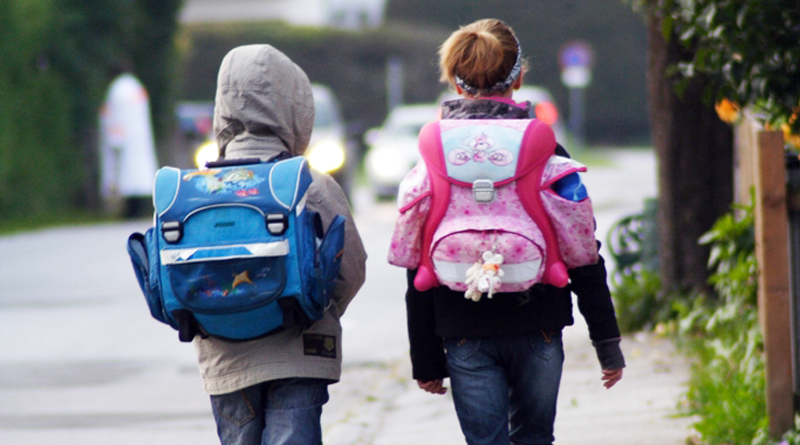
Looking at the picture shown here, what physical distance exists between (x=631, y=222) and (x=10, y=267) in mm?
7029

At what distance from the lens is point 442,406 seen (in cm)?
596

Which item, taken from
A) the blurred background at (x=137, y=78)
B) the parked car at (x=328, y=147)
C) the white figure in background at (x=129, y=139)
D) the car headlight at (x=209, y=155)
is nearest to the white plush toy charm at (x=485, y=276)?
the car headlight at (x=209, y=155)

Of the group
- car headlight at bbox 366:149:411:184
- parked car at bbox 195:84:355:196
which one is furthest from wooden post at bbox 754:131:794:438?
car headlight at bbox 366:149:411:184

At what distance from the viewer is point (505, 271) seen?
295 cm

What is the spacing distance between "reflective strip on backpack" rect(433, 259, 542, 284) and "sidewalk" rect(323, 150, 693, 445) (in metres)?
2.15

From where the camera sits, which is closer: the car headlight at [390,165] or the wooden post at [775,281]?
the wooden post at [775,281]

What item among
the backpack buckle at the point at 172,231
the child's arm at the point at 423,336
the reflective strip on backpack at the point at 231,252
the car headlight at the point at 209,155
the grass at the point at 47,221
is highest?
the car headlight at the point at 209,155

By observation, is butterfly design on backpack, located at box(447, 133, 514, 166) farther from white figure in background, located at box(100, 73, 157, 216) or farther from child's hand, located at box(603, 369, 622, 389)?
white figure in background, located at box(100, 73, 157, 216)

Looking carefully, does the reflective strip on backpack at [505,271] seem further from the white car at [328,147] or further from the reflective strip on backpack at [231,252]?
the white car at [328,147]

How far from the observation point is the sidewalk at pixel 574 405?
514cm

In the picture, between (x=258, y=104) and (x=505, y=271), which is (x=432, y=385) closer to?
(x=505, y=271)

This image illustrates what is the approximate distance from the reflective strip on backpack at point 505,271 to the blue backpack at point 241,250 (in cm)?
29

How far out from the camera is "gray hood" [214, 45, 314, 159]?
317cm

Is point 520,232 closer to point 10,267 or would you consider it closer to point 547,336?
point 547,336
